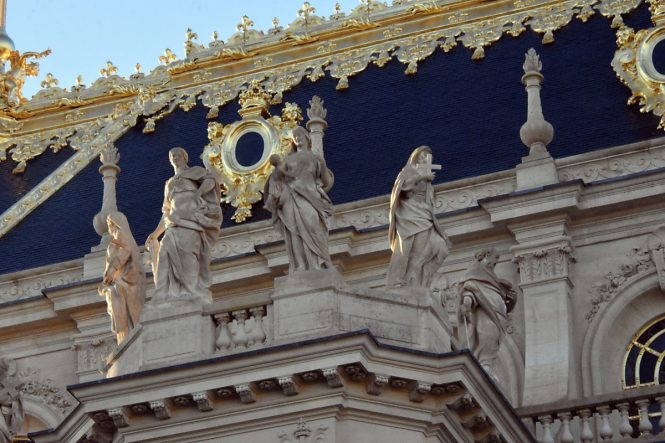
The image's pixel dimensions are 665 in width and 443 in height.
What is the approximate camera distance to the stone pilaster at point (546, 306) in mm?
29312

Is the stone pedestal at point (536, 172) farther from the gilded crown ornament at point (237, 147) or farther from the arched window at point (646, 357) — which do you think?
the gilded crown ornament at point (237, 147)

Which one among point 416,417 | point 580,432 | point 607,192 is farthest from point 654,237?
→ point 416,417

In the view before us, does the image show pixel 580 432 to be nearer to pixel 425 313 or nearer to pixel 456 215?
pixel 425 313

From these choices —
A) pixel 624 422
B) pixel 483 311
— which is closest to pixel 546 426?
pixel 624 422

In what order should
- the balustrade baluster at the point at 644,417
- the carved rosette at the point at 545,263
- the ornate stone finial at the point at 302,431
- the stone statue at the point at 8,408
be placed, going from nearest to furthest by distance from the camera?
the ornate stone finial at the point at 302,431 < the balustrade baluster at the point at 644,417 < the stone statue at the point at 8,408 < the carved rosette at the point at 545,263

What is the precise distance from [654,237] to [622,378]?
1898 mm

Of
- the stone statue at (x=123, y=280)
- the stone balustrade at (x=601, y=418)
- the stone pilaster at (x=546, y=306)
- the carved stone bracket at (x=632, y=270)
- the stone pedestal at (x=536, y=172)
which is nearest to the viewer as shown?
the stone balustrade at (x=601, y=418)

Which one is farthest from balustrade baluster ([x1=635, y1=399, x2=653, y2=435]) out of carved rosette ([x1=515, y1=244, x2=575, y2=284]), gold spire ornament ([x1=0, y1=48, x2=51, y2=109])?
gold spire ornament ([x1=0, y1=48, x2=51, y2=109])

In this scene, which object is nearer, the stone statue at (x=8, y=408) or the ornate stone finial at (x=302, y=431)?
the ornate stone finial at (x=302, y=431)

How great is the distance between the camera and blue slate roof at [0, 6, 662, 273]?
32.7 m

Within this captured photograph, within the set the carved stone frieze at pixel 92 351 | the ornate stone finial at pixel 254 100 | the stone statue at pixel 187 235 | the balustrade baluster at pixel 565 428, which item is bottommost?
the balustrade baluster at pixel 565 428

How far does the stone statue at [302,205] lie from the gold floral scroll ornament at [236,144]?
7860mm

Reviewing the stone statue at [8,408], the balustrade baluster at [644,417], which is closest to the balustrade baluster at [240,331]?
the stone statue at [8,408]

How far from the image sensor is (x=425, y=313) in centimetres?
2494
